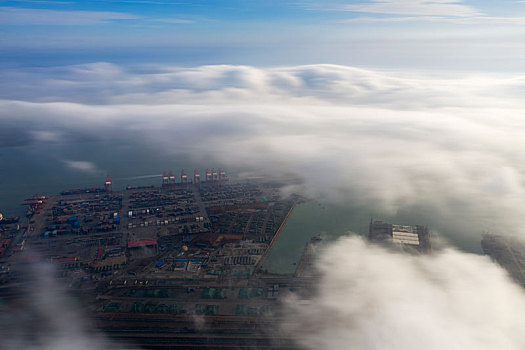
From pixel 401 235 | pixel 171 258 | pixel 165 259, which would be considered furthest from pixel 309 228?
pixel 165 259

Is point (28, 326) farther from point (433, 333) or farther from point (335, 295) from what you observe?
point (433, 333)

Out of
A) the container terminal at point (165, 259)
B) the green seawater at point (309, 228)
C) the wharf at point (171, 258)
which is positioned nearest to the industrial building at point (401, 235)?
the green seawater at point (309, 228)

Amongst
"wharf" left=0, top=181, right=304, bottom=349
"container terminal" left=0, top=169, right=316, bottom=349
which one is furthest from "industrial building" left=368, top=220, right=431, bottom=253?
"wharf" left=0, top=181, right=304, bottom=349

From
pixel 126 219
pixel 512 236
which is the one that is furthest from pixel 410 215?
pixel 126 219

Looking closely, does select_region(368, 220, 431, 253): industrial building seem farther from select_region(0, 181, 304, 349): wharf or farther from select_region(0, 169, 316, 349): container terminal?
select_region(0, 181, 304, 349): wharf

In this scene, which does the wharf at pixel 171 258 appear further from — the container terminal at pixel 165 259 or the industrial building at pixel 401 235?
the industrial building at pixel 401 235

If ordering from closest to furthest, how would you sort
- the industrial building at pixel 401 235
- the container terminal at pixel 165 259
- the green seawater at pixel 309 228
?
the container terminal at pixel 165 259
the green seawater at pixel 309 228
the industrial building at pixel 401 235

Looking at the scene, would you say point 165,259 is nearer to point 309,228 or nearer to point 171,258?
point 171,258

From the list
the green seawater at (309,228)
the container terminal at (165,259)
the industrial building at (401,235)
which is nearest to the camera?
the container terminal at (165,259)
